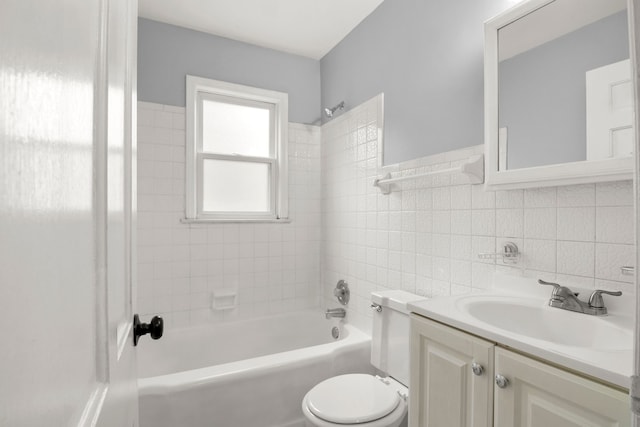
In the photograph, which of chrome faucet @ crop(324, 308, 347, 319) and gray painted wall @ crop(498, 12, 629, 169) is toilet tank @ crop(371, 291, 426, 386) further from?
gray painted wall @ crop(498, 12, 629, 169)

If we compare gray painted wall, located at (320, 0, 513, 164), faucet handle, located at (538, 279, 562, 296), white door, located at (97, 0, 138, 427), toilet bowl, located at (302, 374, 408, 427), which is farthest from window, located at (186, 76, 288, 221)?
faucet handle, located at (538, 279, 562, 296)

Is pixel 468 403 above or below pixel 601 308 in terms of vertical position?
below

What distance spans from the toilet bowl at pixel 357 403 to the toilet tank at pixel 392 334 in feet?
0.27

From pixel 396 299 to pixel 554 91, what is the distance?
1.12 metres

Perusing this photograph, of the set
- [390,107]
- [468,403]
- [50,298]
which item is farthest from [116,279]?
[390,107]

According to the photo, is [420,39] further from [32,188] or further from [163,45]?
[32,188]

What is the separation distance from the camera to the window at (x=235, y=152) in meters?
2.55

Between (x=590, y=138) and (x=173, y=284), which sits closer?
(x=590, y=138)

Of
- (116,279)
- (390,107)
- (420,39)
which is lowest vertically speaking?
(116,279)

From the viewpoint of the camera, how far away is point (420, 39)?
188 centimetres

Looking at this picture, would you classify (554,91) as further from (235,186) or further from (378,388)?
(235,186)

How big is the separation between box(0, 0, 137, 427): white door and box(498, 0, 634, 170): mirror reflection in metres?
1.32

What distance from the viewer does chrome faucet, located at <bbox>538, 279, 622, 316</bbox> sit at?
1.05 m

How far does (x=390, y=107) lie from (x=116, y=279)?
6.24 feet
